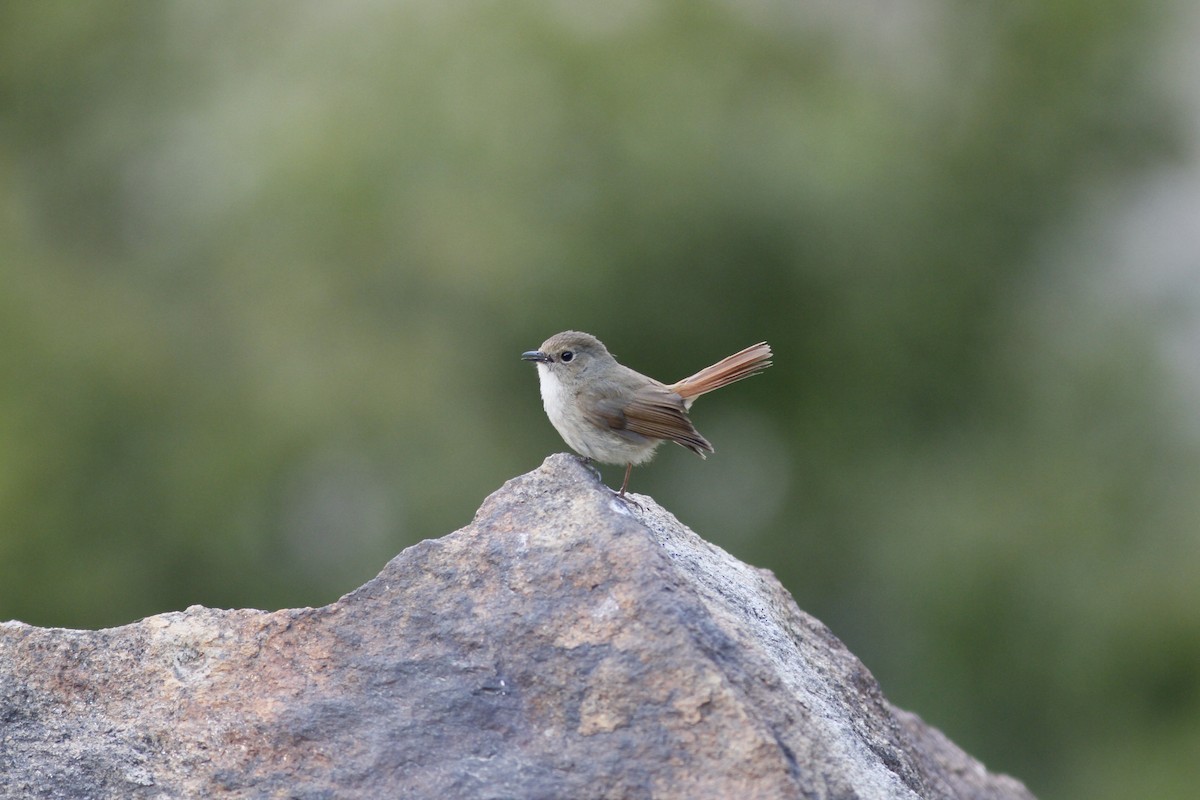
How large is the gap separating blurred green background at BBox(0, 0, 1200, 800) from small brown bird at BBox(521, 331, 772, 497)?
593 cm

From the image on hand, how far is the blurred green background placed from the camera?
1332 centimetres

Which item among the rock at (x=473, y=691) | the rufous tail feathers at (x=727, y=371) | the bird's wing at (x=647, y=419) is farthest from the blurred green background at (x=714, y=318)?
the rock at (x=473, y=691)

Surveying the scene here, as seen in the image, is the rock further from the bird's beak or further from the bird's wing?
the bird's beak

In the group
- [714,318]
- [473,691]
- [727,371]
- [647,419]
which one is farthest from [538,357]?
[714,318]

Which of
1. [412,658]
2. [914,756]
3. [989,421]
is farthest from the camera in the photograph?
[989,421]

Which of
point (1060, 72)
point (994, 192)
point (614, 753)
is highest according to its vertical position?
point (1060, 72)

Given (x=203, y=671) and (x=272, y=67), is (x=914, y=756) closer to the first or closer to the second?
(x=203, y=671)

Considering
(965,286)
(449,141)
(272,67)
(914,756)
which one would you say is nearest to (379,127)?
(449,141)

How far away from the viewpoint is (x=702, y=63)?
14.6m

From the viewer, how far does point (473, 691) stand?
428cm

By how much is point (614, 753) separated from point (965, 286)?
11.6 m

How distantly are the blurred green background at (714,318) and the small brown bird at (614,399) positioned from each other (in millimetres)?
5934

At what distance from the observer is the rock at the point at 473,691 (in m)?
4.08

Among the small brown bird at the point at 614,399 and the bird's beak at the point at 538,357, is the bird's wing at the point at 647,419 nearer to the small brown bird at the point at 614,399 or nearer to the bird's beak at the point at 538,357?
the small brown bird at the point at 614,399
